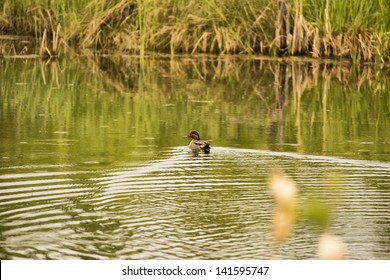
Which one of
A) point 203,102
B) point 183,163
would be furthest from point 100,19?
point 183,163

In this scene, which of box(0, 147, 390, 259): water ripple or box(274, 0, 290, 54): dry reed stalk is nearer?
box(0, 147, 390, 259): water ripple

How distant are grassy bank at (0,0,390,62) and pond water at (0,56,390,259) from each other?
2.24 m

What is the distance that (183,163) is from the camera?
1062 cm

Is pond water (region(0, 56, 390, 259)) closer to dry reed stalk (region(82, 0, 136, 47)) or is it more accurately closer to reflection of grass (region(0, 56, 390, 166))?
reflection of grass (region(0, 56, 390, 166))

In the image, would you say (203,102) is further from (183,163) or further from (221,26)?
(221,26)

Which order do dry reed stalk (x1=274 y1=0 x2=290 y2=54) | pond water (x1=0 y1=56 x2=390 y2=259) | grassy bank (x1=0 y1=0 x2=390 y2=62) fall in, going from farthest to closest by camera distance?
dry reed stalk (x1=274 y1=0 x2=290 y2=54) < grassy bank (x1=0 y1=0 x2=390 y2=62) < pond water (x1=0 y1=56 x2=390 y2=259)

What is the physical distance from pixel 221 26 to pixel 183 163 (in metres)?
13.7

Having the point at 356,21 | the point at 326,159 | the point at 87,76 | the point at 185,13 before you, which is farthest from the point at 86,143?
the point at 185,13

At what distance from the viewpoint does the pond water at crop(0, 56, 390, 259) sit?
7.32 meters

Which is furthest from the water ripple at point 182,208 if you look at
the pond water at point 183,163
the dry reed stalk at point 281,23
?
the dry reed stalk at point 281,23

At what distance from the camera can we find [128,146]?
38.7ft

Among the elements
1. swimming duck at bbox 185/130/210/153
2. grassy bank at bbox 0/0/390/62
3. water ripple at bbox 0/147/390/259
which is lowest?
water ripple at bbox 0/147/390/259

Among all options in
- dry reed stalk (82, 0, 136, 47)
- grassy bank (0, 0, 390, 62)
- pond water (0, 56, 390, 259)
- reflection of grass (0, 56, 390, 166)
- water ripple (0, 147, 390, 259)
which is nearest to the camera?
water ripple (0, 147, 390, 259)

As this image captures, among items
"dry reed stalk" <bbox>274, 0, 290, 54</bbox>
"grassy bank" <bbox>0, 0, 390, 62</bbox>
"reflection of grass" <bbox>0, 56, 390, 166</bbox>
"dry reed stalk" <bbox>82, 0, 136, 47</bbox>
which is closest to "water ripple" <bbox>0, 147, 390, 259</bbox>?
"reflection of grass" <bbox>0, 56, 390, 166</bbox>
